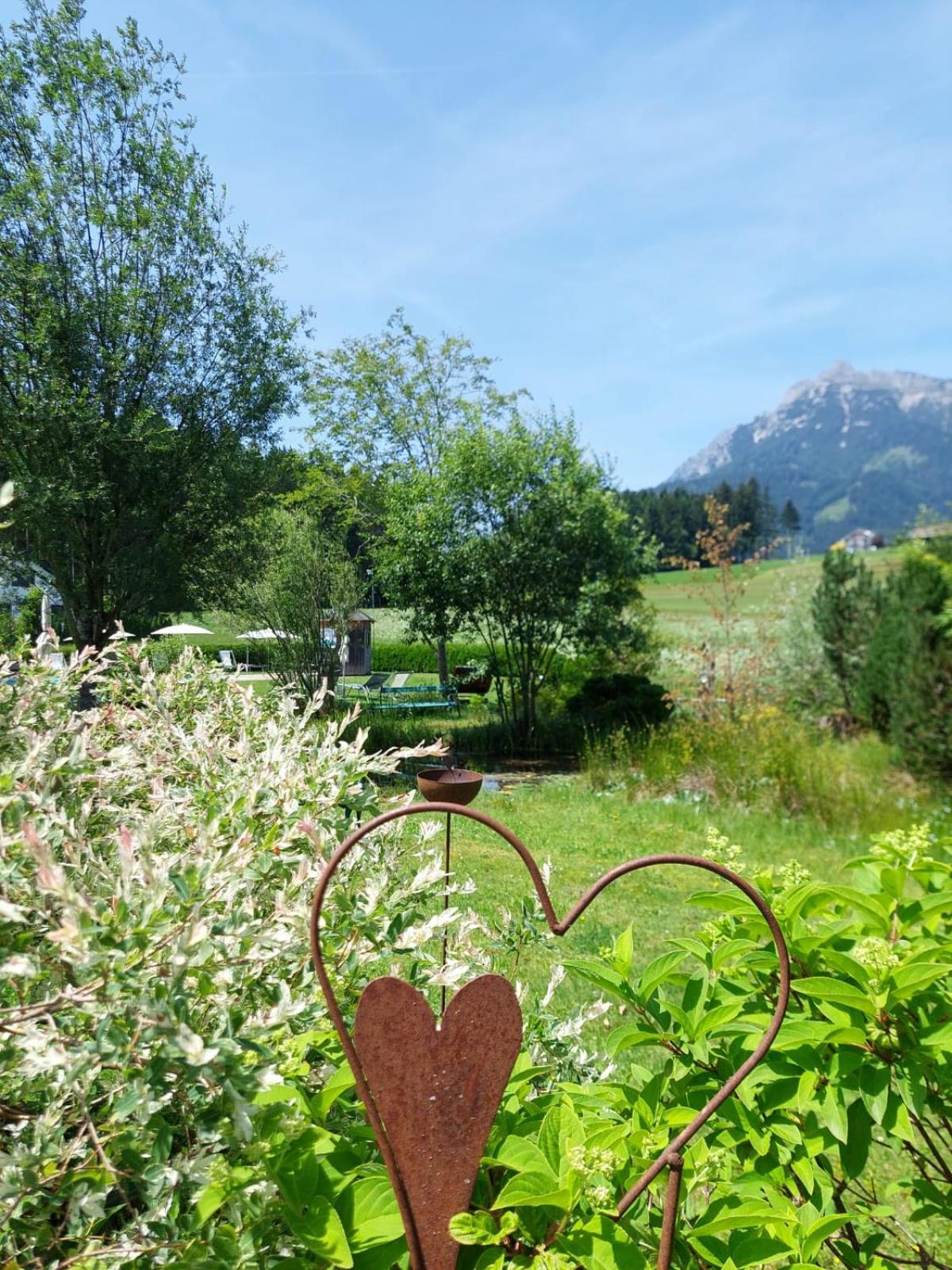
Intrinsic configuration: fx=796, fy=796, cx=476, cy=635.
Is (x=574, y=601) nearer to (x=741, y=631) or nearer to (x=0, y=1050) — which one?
(x=741, y=631)

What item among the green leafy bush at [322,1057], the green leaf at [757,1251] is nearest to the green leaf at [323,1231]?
the green leafy bush at [322,1057]

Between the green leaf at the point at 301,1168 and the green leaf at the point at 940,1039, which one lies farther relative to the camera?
the green leaf at the point at 940,1039

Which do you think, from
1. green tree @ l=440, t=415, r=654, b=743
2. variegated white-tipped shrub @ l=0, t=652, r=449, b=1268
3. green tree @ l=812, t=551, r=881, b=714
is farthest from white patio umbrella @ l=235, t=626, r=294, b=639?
variegated white-tipped shrub @ l=0, t=652, r=449, b=1268

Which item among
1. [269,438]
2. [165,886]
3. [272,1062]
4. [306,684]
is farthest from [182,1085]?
[306,684]

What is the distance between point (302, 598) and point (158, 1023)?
13.2m

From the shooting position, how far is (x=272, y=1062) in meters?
0.93

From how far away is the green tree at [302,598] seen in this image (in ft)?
44.1

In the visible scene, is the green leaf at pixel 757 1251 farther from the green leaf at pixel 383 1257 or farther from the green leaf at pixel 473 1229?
the green leaf at pixel 383 1257

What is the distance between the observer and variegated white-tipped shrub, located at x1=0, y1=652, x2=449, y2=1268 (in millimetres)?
832

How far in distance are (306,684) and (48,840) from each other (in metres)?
13.2

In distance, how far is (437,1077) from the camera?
93 centimetres

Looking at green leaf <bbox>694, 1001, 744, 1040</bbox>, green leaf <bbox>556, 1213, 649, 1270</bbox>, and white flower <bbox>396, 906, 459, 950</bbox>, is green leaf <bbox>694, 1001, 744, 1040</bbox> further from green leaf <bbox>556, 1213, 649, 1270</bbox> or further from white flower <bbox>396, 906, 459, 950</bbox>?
white flower <bbox>396, 906, 459, 950</bbox>

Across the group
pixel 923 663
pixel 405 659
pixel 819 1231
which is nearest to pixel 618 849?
A: pixel 923 663

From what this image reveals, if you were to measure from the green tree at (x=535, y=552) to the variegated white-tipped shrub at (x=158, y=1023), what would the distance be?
36.1 ft
